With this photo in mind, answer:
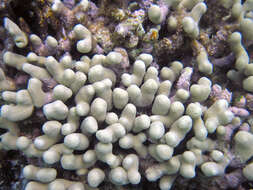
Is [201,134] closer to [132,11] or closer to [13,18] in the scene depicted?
[132,11]

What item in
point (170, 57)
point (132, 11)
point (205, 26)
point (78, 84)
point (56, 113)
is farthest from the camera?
point (205, 26)

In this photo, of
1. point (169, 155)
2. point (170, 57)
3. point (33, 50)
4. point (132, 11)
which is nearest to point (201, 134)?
point (169, 155)

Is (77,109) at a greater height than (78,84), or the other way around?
(78,84)

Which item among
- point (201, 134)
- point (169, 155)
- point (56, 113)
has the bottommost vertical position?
point (169, 155)

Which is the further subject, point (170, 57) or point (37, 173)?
point (170, 57)

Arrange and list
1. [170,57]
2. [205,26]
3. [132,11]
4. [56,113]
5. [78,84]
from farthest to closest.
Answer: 1. [205,26]
2. [170,57]
3. [132,11]
4. [78,84]
5. [56,113]

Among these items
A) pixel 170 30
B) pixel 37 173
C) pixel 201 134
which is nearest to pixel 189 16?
pixel 170 30
